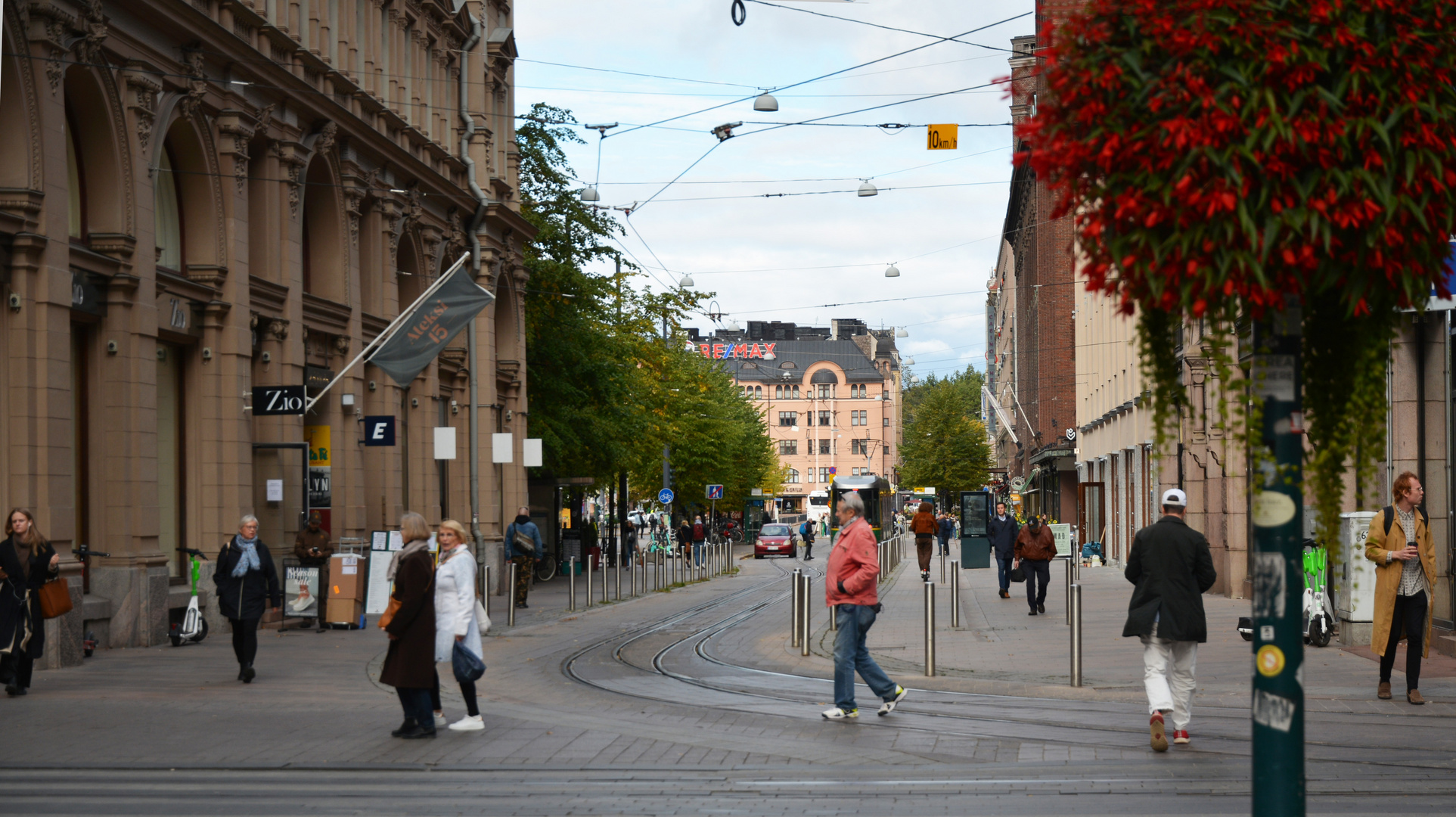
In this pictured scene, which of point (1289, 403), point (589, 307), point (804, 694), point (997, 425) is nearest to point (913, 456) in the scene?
point (997, 425)

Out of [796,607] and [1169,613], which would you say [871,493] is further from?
[1169,613]

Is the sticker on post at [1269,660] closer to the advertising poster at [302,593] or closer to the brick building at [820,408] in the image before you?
the advertising poster at [302,593]

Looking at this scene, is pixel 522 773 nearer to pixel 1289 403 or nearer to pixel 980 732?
pixel 980 732

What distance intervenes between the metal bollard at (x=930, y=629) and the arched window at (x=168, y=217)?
1140 centimetres

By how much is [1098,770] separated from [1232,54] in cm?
607

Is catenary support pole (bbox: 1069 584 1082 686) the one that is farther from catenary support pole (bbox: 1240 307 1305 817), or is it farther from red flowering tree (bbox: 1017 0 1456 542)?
red flowering tree (bbox: 1017 0 1456 542)

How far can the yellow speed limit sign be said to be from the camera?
25.8 metres

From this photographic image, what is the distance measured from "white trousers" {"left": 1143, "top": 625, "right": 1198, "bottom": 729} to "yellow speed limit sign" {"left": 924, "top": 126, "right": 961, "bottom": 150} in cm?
1639

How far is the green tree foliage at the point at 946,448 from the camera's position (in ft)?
349

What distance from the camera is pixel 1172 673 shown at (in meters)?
10.6

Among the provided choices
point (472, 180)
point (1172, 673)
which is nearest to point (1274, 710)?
point (1172, 673)

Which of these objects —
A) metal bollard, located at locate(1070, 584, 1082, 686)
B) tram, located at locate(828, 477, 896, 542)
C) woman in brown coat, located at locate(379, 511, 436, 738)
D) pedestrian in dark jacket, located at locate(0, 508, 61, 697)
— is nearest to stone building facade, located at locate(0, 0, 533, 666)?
pedestrian in dark jacket, located at locate(0, 508, 61, 697)

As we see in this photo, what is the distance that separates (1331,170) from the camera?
4.49 m

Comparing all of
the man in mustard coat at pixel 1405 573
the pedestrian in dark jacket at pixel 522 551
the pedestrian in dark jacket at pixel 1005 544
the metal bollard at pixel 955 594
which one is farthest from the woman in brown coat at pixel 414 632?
the pedestrian in dark jacket at pixel 1005 544
